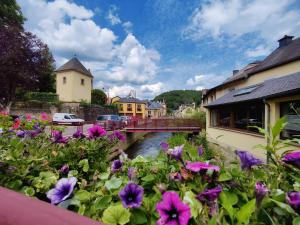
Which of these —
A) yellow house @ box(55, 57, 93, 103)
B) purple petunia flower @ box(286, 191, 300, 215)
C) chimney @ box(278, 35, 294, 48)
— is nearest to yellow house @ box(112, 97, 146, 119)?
yellow house @ box(55, 57, 93, 103)

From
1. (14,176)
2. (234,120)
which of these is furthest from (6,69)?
(14,176)

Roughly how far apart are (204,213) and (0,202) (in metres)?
0.68

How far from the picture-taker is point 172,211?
2.65 feet

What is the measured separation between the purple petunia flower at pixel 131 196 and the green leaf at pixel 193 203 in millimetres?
177

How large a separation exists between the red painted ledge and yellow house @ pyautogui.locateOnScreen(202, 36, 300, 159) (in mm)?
6518

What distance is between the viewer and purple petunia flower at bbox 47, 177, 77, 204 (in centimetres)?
107

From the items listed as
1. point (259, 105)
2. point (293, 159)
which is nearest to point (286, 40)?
point (259, 105)

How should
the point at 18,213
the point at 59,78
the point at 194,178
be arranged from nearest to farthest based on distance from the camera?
the point at 18,213 → the point at 194,178 → the point at 59,78

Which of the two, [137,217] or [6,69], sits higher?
[6,69]

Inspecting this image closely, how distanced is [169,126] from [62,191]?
75.5ft

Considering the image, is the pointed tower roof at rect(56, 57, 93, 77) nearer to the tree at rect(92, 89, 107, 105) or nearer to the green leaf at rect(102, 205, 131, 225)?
the tree at rect(92, 89, 107, 105)

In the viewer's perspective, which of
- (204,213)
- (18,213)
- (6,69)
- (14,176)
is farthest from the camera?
(6,69)

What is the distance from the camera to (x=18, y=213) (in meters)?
0.72

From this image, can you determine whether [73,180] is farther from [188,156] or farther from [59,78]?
[59,78]
